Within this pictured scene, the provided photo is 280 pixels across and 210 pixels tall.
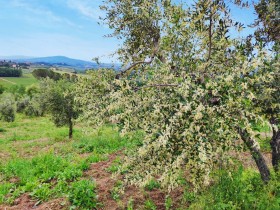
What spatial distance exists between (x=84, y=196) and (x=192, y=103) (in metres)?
6.49

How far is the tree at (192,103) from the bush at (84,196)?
3231 millimetres

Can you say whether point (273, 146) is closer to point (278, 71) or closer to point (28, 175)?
point (278, 71)

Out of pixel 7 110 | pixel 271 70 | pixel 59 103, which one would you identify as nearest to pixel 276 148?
pixel 271 70

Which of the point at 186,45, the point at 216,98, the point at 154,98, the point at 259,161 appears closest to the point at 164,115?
the point at 154,98

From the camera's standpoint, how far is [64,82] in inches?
1283

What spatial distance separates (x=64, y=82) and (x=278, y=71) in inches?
1112

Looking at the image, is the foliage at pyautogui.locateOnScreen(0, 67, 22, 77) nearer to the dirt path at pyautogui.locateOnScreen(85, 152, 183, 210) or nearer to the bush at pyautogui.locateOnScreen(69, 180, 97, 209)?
the dirt path at pyautogui.locateOnScreen(85, 152, 183, 210)

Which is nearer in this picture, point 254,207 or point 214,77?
point 214,77

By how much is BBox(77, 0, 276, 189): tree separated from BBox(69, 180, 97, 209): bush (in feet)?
10.6

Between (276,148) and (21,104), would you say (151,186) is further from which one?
(21,104)

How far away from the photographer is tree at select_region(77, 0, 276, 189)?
18.9 feet

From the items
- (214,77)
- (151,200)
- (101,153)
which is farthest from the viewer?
(101,153)

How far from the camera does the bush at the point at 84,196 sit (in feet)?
32.9

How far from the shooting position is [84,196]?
1030 cm
